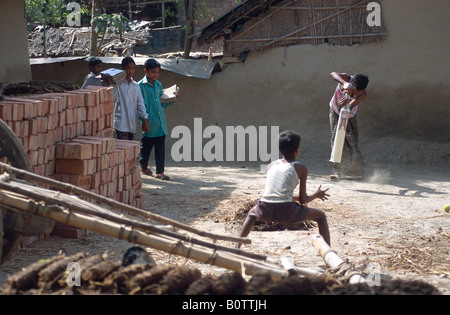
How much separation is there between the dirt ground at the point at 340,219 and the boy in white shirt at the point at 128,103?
86 centimetres

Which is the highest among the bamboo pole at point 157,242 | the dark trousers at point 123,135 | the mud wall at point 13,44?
the mud wall at point 13,44

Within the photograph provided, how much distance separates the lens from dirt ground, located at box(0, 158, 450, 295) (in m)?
4.93

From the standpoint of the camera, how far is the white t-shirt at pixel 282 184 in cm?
472

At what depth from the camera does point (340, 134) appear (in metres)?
8.55

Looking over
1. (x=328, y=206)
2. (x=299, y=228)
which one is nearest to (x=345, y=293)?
(x=299, y=228)

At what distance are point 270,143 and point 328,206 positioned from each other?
13.8ft

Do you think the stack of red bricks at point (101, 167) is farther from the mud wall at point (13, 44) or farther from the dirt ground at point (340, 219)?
the mud wall at point (13, 44)

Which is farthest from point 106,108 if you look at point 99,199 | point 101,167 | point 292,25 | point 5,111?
point 292,25

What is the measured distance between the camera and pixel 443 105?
408 inches

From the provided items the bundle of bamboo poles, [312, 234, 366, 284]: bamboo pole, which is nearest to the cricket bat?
[312, 234, 366, 284]: bamboo pole

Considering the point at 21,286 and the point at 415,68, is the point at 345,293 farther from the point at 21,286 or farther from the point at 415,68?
the point at 415,68

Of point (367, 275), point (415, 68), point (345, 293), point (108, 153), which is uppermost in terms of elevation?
point (415, 68)

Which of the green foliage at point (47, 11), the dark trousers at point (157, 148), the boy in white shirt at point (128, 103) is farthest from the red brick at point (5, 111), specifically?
the green foliage at point (47, 11)

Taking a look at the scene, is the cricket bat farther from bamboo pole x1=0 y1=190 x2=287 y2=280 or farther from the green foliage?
the green foliage
